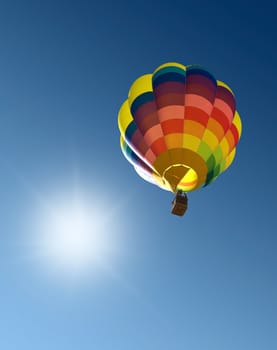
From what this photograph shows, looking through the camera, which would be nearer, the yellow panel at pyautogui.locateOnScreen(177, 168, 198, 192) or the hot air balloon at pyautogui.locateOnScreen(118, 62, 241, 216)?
the hot air balloon at pyautogui.locateOnScreen(118, 62, 241, 216)

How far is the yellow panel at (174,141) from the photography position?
51.3ft

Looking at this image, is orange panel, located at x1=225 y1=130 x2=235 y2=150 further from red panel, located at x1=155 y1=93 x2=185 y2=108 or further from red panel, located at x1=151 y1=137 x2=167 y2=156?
red panel, located at x1=151 y1=137 x2=167 y2=156

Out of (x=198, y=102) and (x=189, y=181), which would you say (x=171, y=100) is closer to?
(x=198, y=102)

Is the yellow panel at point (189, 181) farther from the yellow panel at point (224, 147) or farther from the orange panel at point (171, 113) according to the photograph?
the orange panel at point (171, 113)

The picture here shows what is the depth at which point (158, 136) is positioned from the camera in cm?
1591

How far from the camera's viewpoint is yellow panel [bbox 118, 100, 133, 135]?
1684cm

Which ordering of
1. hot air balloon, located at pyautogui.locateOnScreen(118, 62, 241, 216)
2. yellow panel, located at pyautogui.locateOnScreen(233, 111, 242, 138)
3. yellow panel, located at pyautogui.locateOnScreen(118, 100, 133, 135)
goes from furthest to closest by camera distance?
yellow panel, located at pyautogui.locateOnScreen(233, 111, 242, 138) < yellow panel, located at pyautogui.locateOnScreen(118, 100, 133, 135) < hot air balloon, located at pyautogui.locateOnScreen(118, 62, 241, 216)

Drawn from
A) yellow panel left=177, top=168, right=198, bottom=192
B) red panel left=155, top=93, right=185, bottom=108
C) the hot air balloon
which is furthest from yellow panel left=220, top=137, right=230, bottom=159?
Result: red panel left=155, top=93, right=185, bottom=108

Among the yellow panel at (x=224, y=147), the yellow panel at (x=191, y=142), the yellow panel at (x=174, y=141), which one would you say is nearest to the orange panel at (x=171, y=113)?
the yellow panel at (x=174, y=141)

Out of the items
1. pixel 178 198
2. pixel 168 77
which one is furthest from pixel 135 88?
pixel 178 198

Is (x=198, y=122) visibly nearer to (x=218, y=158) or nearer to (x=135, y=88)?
(x=218, y=158)

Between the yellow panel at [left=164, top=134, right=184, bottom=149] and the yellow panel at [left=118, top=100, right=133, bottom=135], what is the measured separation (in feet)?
6.20

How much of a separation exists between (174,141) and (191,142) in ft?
1.98

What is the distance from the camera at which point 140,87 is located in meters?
16.9
